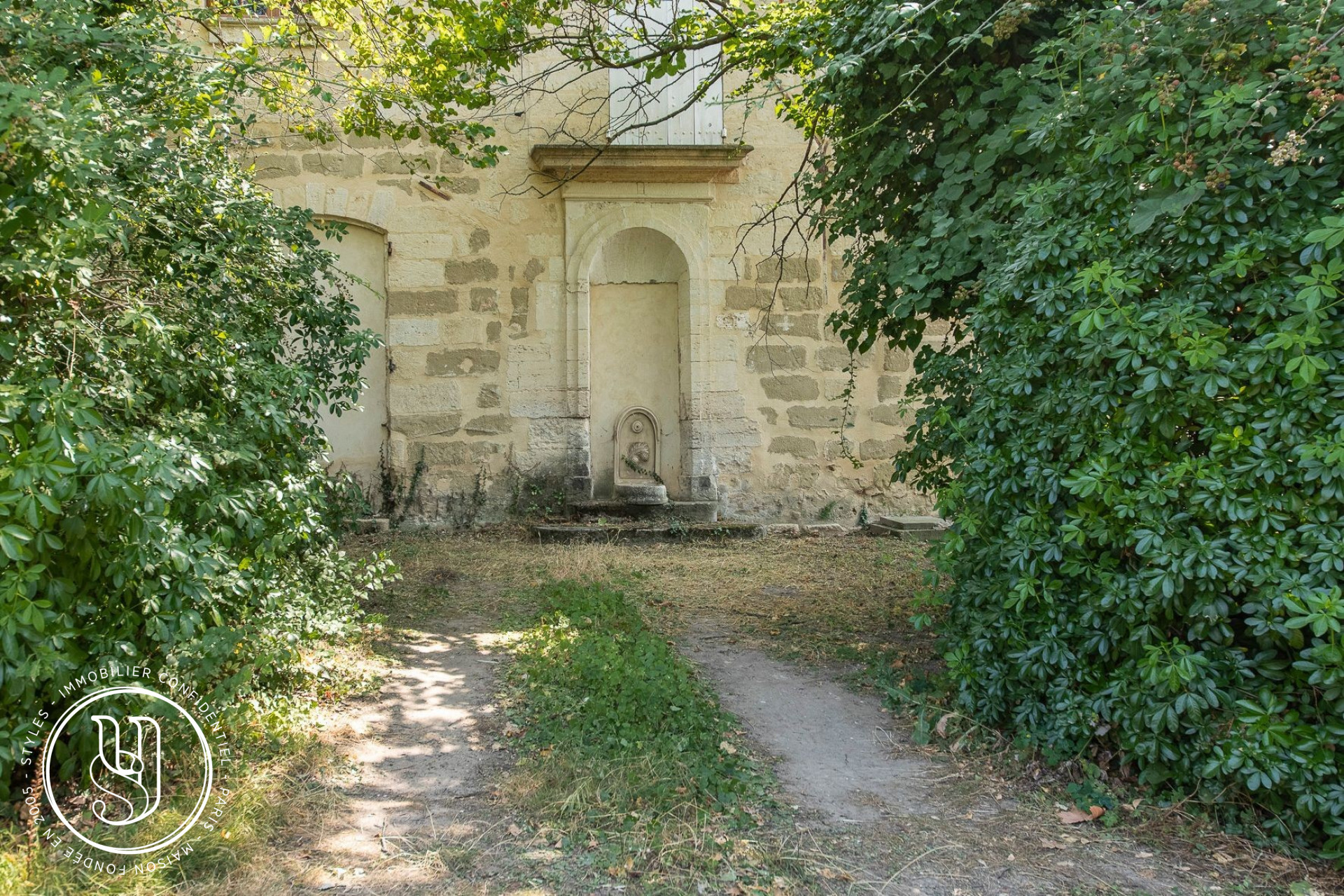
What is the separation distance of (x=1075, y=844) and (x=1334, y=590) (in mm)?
1002

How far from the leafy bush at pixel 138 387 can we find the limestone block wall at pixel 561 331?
4303mm

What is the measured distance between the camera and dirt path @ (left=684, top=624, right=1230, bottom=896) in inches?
96.1

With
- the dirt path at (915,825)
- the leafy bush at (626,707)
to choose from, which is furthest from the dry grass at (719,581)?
the dirt path at (915,825)

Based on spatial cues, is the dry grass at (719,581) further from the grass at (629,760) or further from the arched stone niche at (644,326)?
the arched stone niche at (644,326)

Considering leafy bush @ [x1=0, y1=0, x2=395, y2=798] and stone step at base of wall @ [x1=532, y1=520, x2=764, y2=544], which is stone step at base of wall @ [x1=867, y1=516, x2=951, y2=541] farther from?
leafy bush @ [x1=0, y1=0, x2=395, y2=798]

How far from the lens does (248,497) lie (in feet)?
9.57

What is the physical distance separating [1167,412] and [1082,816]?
125 centimetres

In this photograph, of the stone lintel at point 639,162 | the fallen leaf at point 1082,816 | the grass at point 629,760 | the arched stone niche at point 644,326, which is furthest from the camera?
the arched stone niche at point 644,326

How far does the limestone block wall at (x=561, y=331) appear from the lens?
822 centimetres

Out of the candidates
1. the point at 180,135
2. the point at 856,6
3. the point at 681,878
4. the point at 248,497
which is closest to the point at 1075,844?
the point at 681,878

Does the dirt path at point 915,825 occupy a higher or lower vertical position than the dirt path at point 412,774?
lower

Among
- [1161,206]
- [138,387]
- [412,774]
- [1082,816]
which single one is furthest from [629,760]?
[1161,206]

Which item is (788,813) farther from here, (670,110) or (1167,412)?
(670,110)

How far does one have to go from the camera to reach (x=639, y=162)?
8141 millimetres
